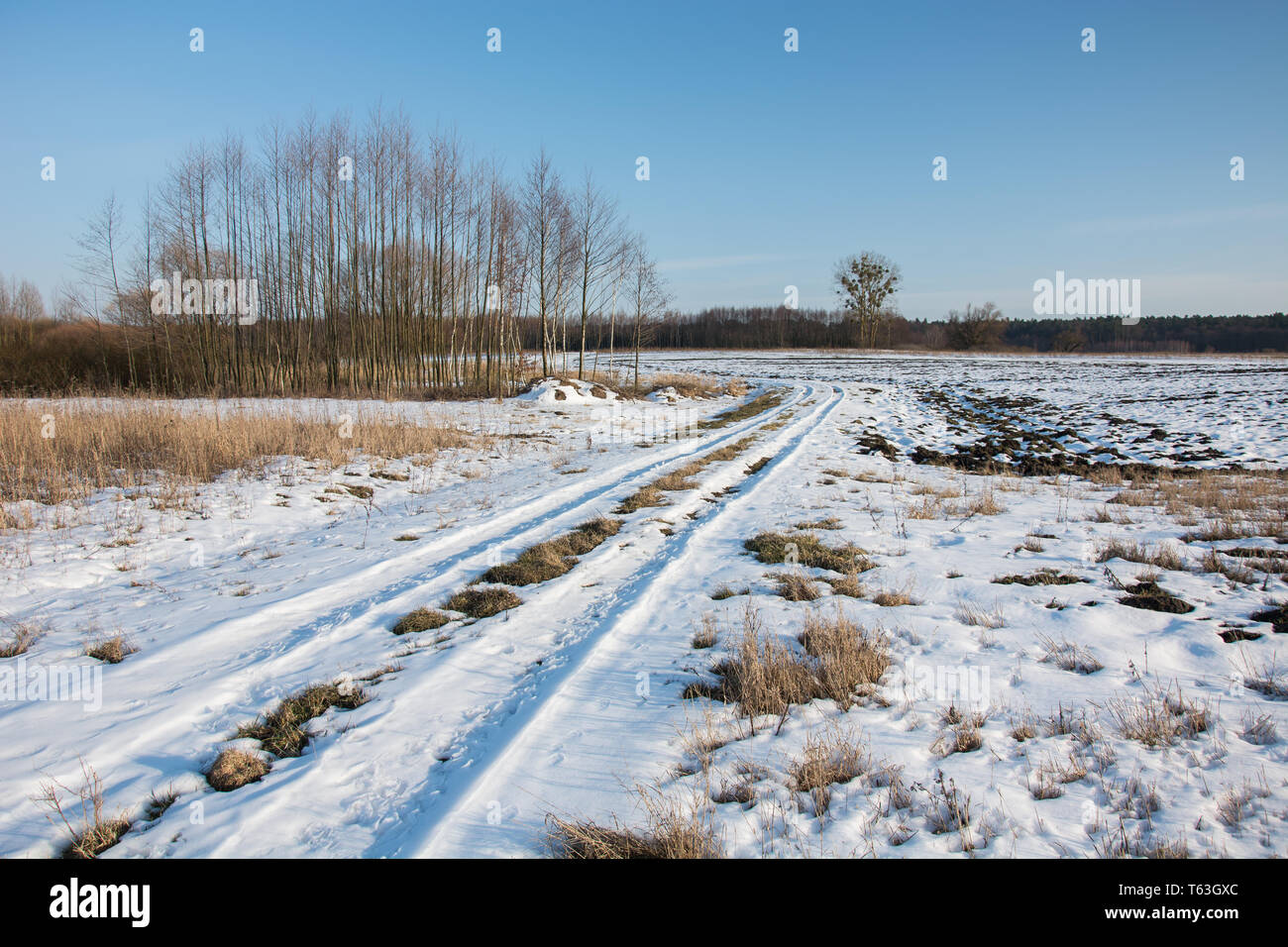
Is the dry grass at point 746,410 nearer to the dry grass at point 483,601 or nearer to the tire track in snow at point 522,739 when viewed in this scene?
the tire track in snow at point 522,739

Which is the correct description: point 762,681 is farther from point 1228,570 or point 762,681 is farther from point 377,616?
point 1228,570

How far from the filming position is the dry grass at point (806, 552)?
21.3 ft

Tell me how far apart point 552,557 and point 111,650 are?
3717 mm

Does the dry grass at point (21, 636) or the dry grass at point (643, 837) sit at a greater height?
the dry grass at point (21, 636)

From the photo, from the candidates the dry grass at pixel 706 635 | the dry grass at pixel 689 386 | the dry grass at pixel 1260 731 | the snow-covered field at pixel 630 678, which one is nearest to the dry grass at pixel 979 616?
the snow-covered field at pixel 630 678

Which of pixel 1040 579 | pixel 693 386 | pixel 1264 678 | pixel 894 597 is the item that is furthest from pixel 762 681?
pixel 693 386

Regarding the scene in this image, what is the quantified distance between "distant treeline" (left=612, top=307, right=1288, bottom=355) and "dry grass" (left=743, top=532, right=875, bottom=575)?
61367 millimetres

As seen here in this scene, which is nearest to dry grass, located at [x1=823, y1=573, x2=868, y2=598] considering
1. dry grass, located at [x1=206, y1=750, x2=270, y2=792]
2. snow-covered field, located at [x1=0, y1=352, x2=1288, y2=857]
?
snow-covered field, located at [x1=0, y1=352, x2=1288, y2=857]

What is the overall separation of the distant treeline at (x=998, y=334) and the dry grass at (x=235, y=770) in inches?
2584

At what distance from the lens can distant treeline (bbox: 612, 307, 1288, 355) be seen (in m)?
76.6

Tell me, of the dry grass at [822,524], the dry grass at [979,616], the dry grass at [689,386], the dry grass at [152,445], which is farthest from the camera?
the dry grass at [689,386]

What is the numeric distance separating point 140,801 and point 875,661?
14.4 feet
